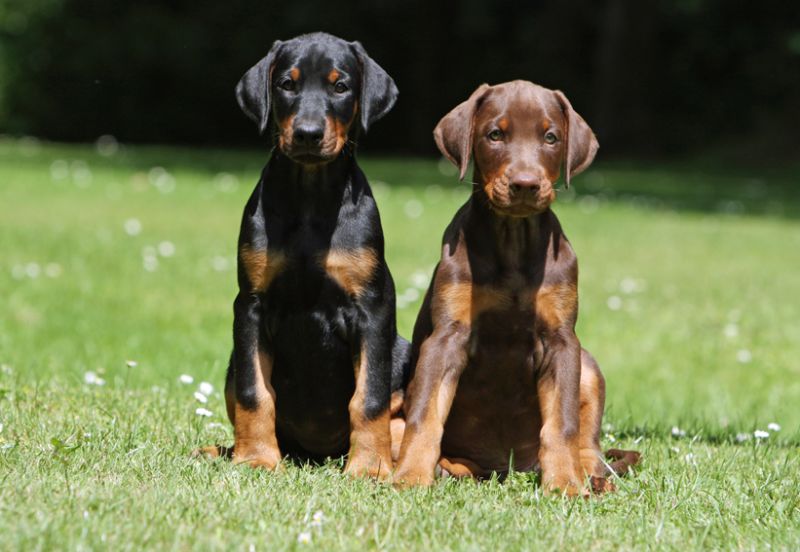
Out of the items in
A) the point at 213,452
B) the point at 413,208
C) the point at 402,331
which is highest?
the point at 213,452

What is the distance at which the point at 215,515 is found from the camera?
3789mm

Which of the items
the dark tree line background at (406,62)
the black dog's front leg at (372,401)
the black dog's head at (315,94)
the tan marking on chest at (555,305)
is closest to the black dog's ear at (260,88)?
the black dog's head at (315,94)

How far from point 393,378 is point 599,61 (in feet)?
87.2

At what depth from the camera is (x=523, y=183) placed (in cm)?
452

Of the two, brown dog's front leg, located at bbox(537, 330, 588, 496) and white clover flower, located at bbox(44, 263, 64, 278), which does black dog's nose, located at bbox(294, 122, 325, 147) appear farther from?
white clover flower, located at bbox(44, 263, 64, 278)

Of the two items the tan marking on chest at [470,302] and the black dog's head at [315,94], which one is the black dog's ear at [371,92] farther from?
the tan marking on chest at [470,302]

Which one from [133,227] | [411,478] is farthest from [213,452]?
[133,227]

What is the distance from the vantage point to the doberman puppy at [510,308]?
4609mm

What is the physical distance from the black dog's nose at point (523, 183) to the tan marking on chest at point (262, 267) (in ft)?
3.28

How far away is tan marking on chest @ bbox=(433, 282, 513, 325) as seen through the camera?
4730 mm

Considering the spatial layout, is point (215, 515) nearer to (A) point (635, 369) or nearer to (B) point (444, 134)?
(B) point (444, 134)

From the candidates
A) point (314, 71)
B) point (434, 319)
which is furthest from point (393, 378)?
point (314, 71)

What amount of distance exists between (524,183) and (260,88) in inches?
50.4

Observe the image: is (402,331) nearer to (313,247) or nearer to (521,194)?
(313,247)
